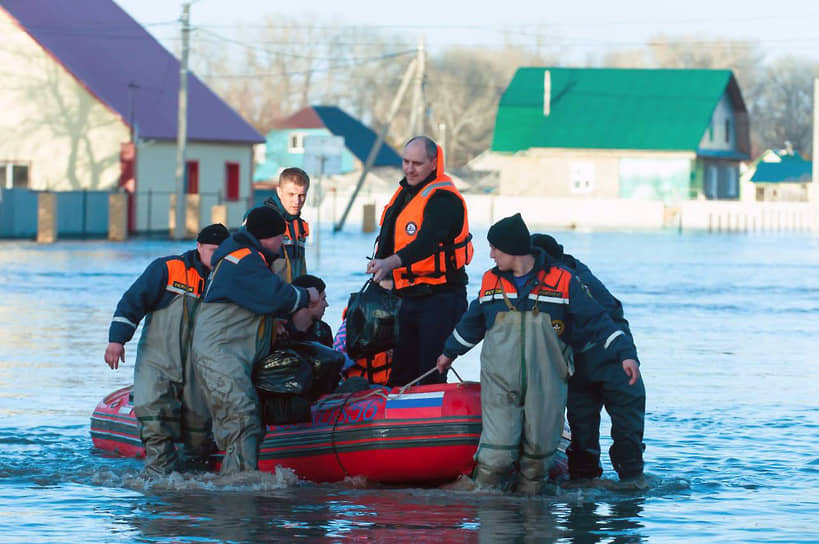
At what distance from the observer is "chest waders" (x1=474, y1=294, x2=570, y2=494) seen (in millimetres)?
9172

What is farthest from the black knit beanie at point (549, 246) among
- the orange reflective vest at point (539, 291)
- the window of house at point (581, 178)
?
the window of house at point (581, 178)

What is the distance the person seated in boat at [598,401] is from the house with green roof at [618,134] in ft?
220

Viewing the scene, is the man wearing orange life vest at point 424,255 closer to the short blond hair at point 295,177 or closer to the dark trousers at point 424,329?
the dark trousers at point 424,329

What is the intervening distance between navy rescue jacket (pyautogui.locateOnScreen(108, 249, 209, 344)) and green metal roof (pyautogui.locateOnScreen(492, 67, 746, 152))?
6755 cm

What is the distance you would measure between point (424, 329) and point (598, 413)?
127cm

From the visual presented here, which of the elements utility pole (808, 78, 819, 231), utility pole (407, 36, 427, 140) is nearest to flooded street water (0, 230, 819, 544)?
utility pole (407, 36, 427, 140)

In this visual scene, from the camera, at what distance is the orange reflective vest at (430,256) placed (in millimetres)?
10375

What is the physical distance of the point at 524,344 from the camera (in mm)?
9172

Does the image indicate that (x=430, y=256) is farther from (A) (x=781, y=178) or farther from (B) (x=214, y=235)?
(A) (x=781, y=178)

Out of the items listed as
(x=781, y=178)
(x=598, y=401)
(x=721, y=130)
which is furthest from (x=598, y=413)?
(x=781, y=178)

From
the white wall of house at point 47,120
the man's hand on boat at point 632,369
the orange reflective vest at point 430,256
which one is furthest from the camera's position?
the white wall of house at point 47,120

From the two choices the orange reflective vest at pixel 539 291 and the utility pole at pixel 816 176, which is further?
the utility pole at pixel 816 176

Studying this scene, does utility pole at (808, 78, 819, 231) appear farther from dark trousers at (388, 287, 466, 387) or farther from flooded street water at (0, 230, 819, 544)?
dark trousers at (388, 287, 466, 387)

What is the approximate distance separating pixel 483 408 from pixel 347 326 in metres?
1.70
